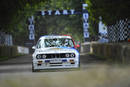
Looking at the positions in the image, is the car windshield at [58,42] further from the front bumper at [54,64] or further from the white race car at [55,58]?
the front bumper at [54,64]

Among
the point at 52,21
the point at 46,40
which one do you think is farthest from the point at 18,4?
the point at 52,21

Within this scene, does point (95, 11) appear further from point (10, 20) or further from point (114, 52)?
point (114, 52)

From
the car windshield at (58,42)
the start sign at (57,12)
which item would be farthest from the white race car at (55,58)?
the start sign at (57,12)

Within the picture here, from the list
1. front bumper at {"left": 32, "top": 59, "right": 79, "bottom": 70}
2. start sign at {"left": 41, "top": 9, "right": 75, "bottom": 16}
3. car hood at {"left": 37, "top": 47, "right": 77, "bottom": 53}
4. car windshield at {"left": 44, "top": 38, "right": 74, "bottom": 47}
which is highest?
start sign at {"left": 41, "top": 9, "right": 75, "bottom": 16}

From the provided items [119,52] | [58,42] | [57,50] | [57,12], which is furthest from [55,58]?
[57,12]

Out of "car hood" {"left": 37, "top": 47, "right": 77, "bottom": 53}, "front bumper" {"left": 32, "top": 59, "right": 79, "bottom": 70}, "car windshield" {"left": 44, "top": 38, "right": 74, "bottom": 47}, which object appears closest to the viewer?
"front bumper" {"left": 32, "top": 59, "right": 79, "bottom": 70}

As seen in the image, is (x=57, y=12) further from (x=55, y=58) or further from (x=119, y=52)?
(x=55, y=58)

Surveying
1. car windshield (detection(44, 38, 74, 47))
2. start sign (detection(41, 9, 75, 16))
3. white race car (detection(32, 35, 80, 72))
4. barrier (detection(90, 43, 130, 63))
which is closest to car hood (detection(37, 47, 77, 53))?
white race car (detection(32, 35, 80, 72))

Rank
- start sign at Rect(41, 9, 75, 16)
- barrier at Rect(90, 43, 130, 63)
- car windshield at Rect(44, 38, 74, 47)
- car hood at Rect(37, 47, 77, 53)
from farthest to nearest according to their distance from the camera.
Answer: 1. start sign at Rect(41, 9, 75, 16)
2. barrier at Rect(90, 43, 130, 63)
3. car windshield at Rect(44, 38, 74, 47)
4. car hood at Rect(37, 47, 77, 53)

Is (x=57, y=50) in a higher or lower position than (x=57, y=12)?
lower

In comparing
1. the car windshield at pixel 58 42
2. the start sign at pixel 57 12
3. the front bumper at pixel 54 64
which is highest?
the start sign at pixel 57 12

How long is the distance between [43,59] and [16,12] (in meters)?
23.0

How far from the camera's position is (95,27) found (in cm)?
5831

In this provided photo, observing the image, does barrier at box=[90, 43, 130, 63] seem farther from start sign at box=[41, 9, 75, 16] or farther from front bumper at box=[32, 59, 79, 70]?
start sign at box=[41, 9, 75, 16]
